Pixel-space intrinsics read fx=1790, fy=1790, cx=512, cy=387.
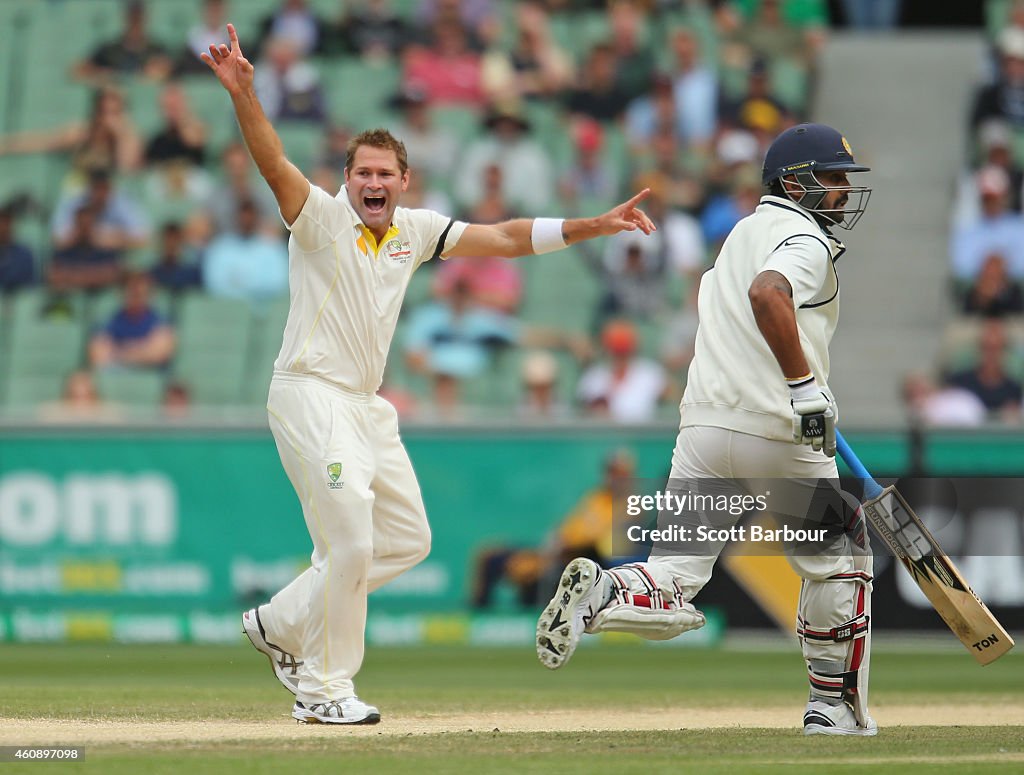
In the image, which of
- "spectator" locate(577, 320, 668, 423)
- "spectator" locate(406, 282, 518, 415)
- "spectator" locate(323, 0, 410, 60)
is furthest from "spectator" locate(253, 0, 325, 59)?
"spectator" locate(577, 320, 668, 423)

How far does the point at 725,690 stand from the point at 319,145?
804cm

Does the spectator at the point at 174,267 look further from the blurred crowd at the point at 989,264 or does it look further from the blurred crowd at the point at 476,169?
the blurred crowd at the point at 989,264

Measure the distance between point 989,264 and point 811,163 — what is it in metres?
7.80

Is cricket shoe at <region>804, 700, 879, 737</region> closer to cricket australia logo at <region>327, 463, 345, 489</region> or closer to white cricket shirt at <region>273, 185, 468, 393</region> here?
cricket australia logo at <region>327, 463, 345, 489</region>

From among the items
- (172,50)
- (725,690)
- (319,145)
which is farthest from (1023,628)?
(172,50)

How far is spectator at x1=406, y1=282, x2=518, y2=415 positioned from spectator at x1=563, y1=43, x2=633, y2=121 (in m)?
2.83

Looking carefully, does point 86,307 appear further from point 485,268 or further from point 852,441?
point 852,441

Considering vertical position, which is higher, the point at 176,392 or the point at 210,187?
the point at 210,187

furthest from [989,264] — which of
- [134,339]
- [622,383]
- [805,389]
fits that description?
A: [805,389]

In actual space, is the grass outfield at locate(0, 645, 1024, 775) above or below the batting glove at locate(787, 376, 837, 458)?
below

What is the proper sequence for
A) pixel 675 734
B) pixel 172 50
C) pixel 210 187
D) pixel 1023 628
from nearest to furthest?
pixel 675 734 < pixel 1023 628 < pixel 210 187 < pixel 172 50

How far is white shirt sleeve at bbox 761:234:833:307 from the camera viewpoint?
20.9 ft

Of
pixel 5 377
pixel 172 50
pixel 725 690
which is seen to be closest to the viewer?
pixel 725 690

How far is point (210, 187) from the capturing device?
15500mm
